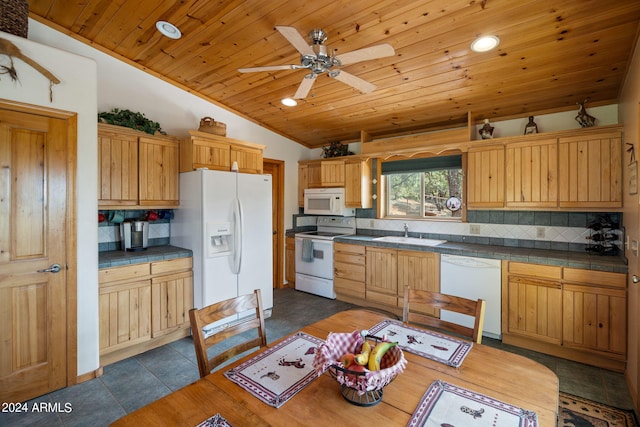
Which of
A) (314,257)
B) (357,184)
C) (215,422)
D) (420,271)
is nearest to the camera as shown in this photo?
(215,422)

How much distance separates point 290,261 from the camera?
4.97 metres

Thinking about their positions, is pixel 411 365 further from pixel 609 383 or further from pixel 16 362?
pixel 16 362

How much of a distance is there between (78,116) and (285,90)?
198cm

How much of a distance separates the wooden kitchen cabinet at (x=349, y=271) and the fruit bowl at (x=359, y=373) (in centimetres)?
298

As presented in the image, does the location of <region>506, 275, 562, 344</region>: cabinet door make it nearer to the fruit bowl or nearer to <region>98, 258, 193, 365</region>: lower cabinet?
the fruit bowl

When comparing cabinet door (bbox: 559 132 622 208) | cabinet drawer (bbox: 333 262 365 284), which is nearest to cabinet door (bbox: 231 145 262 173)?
cabinet drawer (bbox: 333 262 365 284)

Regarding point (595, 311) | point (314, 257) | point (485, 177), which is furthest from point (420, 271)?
point (314, 257)

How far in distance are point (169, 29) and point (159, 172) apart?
1371 mm

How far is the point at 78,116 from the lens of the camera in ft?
7.72

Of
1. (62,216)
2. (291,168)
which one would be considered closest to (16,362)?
(62,216)

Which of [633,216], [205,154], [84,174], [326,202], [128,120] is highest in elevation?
[128,120]

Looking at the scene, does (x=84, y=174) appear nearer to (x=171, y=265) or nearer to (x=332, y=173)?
(x=171, y=265)

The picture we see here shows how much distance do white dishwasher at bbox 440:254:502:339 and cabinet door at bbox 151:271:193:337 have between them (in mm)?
2818

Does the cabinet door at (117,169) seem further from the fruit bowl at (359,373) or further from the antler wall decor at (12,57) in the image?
the fruit bowl at (359,373)
